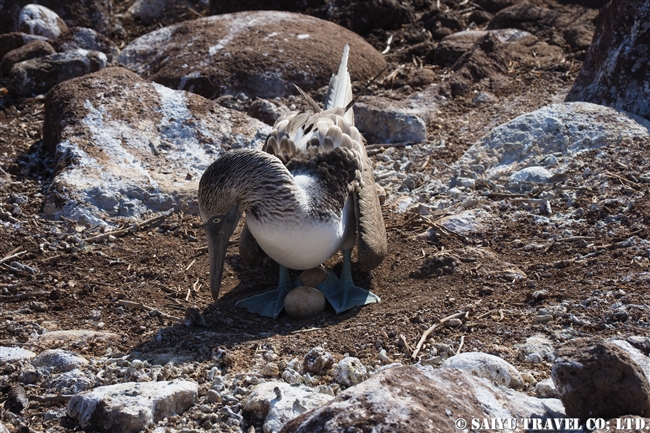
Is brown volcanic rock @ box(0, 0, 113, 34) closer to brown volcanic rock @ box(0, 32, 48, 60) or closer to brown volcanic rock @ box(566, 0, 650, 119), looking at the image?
brown volcanic rock @ box(0, 32, 48, 60)

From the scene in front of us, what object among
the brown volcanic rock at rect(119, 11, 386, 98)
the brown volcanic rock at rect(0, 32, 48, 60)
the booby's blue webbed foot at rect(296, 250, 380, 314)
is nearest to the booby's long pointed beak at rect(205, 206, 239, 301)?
the booby's blue webbed foot at rect(296, 250, 380, 314)

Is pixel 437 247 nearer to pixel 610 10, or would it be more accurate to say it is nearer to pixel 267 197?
pixel 267 197

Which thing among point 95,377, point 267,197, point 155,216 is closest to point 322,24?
point 155,216

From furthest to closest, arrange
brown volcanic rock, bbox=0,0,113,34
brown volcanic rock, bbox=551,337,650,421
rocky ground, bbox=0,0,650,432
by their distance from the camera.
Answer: brown volcanic rock, bbox=0,0,113,34 < rocky ground, bbox=0,0,650,432 < brown volcanic rock, bbox=551,337,650,421

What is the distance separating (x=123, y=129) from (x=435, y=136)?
2958 mm

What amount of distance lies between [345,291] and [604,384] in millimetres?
2648

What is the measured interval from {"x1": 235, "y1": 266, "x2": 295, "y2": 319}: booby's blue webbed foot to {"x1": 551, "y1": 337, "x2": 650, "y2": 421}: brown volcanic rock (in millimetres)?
2602

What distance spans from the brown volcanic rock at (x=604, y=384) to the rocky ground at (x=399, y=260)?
0.56m

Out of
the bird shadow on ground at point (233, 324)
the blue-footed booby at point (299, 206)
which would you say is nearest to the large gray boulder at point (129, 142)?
the bird shadow on ground at point (233, 324)

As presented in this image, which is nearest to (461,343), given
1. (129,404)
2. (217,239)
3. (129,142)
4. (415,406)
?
(415,406)

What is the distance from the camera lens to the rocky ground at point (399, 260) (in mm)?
4289

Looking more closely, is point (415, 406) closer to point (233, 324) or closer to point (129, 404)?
point (129, 404)

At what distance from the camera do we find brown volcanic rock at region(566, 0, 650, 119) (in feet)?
25.0

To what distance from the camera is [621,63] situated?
7.75 metres
